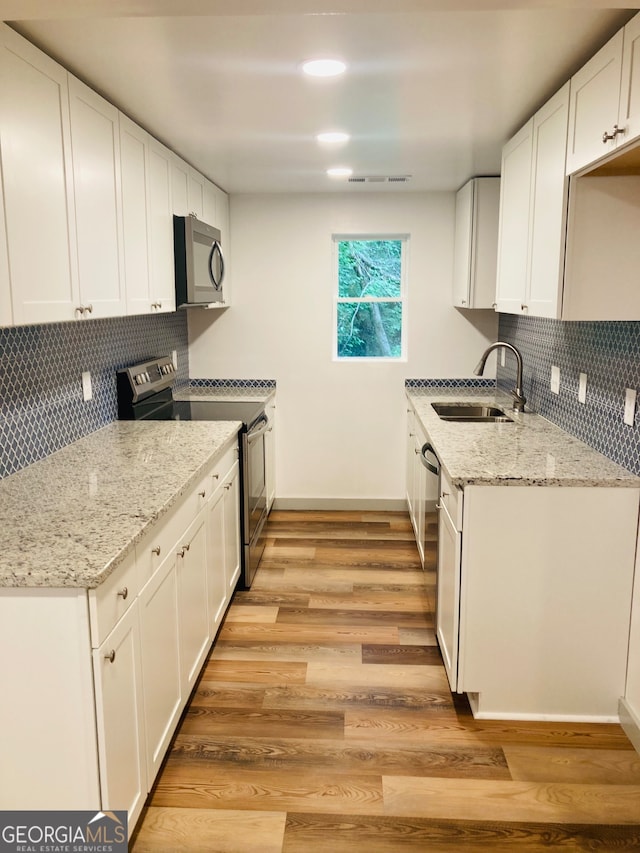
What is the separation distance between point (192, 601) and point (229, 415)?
1.45 meters

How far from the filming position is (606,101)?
6.61 ft

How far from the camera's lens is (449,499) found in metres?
2.74

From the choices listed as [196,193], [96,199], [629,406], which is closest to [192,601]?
[96,199]

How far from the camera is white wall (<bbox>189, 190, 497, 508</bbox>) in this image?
15.9 ft

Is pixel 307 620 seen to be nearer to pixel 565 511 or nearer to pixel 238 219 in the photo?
pixel 565 511

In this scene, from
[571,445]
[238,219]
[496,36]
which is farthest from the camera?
[238,219]

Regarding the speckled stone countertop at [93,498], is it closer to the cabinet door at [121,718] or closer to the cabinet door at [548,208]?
the cabinet door at [121,718]

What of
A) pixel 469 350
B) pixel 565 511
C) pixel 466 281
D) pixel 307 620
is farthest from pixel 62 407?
pixel 469 350

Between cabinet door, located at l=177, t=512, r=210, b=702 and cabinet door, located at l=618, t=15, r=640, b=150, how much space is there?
1850mm

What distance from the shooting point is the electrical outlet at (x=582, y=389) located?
2965 mm

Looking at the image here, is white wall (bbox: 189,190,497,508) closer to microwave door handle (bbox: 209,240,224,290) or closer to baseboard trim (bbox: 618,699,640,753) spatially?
microwave door handle (bbox: 209,240,224,290)

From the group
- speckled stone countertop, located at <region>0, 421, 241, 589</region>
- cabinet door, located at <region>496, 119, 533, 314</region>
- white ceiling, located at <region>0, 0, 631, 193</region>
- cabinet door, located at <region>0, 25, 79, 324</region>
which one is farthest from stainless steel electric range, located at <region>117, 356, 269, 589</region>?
cabinet door, located at <region>496, 119, 533, 314</region>

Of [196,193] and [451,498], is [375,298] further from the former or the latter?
[451,498]

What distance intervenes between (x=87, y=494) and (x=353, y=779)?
126 centimetres
